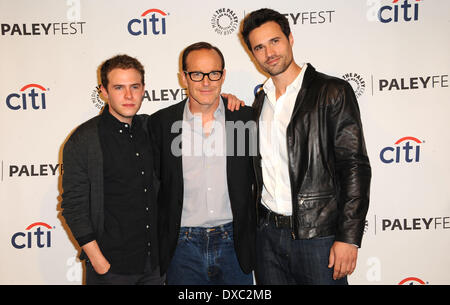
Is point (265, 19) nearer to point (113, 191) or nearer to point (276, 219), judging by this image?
point (276, 219)

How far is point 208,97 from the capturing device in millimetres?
2176

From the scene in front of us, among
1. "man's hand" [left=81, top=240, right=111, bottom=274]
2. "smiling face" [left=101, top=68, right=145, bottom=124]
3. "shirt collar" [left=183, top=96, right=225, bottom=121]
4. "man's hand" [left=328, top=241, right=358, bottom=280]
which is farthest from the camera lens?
"shirt collar" [left=183, top=96, right=225, bottom=121]

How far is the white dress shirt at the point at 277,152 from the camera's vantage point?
2.11m

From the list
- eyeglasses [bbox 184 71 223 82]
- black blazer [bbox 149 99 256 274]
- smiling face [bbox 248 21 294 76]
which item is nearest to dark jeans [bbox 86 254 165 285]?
black blazer [bbox 149 99 256 274]

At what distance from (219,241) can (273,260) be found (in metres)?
0.39

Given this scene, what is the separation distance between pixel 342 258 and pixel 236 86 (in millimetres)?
1962

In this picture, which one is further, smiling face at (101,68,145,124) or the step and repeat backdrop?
the step and repeat backdrop

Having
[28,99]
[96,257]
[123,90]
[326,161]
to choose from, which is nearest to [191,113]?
[123,90]

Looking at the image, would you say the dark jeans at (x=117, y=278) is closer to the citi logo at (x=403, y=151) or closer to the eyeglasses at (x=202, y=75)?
the eyeglasses at (x=202, y=75)

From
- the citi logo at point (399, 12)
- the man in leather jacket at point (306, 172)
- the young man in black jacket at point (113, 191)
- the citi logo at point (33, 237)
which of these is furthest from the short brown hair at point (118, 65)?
the citi logo at point (399, 12)

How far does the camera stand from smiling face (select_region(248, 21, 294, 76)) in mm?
2145

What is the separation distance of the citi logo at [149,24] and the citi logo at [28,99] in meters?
1.11

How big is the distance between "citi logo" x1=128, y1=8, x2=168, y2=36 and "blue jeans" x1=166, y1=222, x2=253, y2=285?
2044 mm

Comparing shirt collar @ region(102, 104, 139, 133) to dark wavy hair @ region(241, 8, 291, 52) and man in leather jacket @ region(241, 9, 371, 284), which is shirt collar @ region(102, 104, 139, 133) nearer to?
man in leather jacket @ region(241, 9, 371, 284)
